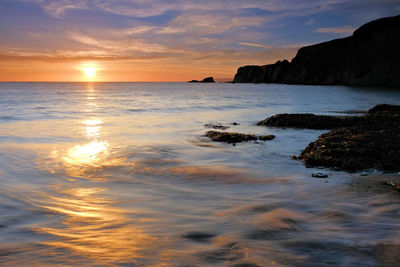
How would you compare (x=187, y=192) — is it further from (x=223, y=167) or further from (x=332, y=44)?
(x=332, y=44)

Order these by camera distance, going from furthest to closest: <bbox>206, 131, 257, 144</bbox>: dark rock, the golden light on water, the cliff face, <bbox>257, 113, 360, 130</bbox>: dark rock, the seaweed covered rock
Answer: the cliff face, <bbox>257, 113, 360, 130</bbox>: dark rock, <bbox>206, 131, 257, 144</bbox>: dark rock, the golden light on water, the seaweed covered rock

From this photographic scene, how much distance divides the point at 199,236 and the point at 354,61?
3549 inches

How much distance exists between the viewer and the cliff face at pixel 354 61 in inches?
2694

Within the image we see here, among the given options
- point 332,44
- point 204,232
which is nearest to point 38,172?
point 204,232

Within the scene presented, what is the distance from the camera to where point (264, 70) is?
14775 centimetres

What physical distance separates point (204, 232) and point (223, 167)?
9.90 ft

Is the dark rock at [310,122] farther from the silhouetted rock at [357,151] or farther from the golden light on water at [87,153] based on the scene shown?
the golden light on water at [87,153]

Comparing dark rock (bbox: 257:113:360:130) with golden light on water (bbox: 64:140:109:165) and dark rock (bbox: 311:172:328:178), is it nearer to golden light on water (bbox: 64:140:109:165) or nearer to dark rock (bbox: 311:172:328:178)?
dark rock (bbox: 311:172:328:178)

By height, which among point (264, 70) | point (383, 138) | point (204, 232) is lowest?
point (204, 232)

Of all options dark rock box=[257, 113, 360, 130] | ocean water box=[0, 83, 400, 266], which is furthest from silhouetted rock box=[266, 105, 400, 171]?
dark rock box=[257, 113, 360, 130]

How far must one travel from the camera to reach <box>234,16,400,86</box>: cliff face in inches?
2694

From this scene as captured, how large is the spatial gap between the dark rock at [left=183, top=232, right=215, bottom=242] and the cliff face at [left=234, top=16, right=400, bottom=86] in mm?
79136

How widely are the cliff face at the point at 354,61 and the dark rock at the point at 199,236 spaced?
79136 mm

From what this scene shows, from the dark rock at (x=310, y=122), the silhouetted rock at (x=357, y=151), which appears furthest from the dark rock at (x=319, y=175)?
the dark rock at (x=310, y=122)
